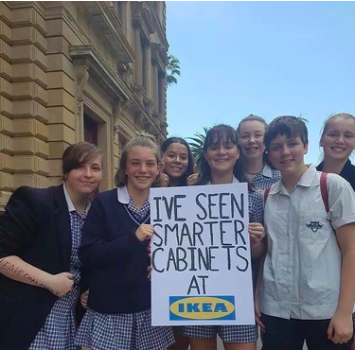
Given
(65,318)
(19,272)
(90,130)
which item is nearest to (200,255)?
(65,318)

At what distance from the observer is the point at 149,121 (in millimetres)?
18797

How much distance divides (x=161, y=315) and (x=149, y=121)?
1691 centimetres

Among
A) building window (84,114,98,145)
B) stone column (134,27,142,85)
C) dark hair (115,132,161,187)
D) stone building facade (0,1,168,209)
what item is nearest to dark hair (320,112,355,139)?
dark hair (115,132,161,187)

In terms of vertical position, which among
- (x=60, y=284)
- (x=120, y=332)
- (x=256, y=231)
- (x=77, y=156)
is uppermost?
(x=77, y=156)

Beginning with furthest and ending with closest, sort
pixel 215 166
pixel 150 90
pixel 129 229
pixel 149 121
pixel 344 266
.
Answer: pixel 150 90
pixel 149 121
pixel 215 166
pixel 129 229
pixel 344 266

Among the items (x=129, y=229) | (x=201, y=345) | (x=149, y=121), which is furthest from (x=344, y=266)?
(x=149, y=121)

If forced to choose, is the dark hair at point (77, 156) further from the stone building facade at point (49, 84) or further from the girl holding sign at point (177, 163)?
the stone building facade at point (49, 84)

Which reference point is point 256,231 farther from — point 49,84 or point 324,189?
point 49,84

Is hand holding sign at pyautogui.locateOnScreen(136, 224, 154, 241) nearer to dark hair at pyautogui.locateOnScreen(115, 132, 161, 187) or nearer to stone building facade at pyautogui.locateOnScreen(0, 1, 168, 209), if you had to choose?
dark hair at pyautogui.locateOnScreen(115, 132, 161, 187)

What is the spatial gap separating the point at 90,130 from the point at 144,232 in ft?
33.0

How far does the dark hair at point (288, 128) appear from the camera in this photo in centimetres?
235

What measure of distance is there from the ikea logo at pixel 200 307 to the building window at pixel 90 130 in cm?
947

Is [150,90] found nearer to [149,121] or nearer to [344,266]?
[149,121]

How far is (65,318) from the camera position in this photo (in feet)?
7.61
